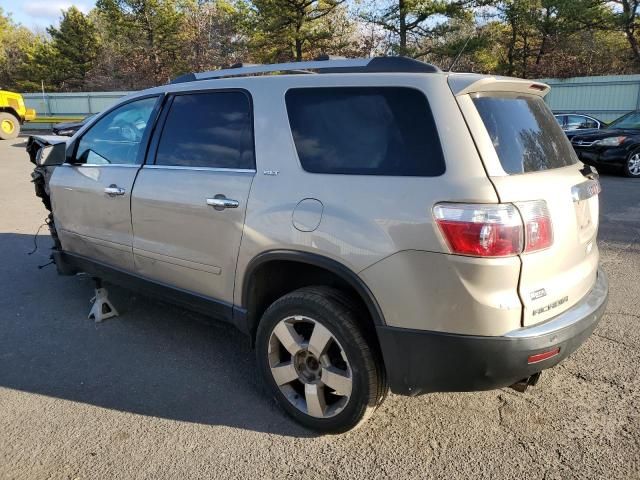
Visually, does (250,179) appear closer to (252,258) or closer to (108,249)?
(252,258)

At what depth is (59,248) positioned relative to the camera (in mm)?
4625

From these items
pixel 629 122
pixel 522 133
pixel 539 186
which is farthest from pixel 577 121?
pixel 539 186

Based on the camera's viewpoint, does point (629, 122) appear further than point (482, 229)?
Yes

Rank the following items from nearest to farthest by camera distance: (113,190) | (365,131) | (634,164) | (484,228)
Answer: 1. (484,228)
2. (365,131)
3. (113,190)
4. (634,164)

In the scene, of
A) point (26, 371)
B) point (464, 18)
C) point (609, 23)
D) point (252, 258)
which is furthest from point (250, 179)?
point (609, 23)

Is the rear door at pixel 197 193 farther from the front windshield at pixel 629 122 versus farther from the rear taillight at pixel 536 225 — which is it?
the front windshield at pixel 629 122

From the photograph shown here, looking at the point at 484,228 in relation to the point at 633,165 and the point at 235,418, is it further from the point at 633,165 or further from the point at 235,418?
the point at 633,165

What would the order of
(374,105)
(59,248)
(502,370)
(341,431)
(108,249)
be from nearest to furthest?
(502,370) < (374,105) < (341,431) < (108,249) < (59,248)

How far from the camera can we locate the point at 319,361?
2.62m

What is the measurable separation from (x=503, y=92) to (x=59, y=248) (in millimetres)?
4016

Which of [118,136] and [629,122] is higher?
[118,136]

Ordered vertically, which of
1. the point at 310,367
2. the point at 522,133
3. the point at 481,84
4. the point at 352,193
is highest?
the point at 481,84

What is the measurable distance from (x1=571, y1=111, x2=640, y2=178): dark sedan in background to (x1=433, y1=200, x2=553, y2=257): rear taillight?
439 inches

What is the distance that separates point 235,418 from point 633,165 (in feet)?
38.8
